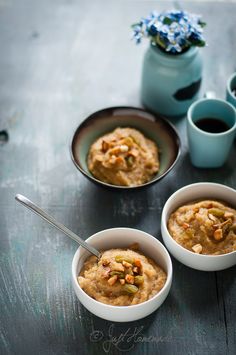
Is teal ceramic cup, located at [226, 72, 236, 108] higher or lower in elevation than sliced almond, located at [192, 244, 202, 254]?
higher

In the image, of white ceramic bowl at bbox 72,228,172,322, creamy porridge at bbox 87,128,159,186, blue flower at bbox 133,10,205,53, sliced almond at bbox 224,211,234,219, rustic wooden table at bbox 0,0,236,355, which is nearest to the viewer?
white ceramic bowl at bbox 72,228,172,322

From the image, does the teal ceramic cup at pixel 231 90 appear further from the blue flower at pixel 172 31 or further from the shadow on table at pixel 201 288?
the shadow on table at pixel 201 288

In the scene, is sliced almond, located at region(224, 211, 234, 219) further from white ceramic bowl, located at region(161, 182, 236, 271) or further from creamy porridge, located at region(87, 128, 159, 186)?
creamy porridge, located at region(87, 128, 159, 186)

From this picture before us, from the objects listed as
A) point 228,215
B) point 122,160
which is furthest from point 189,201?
point 122,160

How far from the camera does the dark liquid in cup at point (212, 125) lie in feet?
7.28

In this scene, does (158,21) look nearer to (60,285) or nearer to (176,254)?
(176,254)

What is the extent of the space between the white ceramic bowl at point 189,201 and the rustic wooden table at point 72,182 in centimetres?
10

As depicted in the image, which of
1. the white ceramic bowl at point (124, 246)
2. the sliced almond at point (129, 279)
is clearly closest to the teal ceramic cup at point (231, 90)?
the white ceramic bowl at point (124, 246)

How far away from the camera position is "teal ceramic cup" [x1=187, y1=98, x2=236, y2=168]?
A: 6.93 ft

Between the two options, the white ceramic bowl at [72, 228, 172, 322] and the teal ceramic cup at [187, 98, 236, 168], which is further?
the teal ceramic cup at [187, 98, 236, 168]

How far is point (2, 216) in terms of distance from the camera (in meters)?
2.07

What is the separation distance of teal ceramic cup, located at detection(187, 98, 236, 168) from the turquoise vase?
15cm
